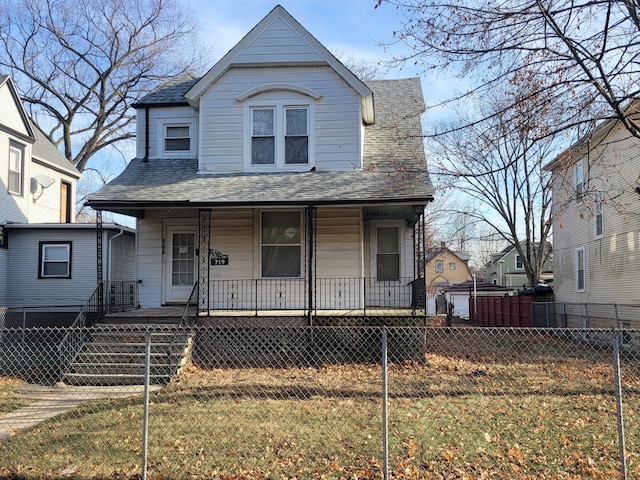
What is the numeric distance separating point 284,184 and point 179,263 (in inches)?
148

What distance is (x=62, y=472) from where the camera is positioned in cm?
577

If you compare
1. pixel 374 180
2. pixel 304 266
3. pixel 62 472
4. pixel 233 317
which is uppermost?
pixel 374 180

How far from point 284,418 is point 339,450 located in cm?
152

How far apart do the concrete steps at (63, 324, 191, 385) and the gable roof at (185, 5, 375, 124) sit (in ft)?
21.5

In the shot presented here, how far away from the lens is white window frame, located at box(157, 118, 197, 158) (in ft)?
50.2

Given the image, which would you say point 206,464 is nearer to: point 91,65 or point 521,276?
point 91,65

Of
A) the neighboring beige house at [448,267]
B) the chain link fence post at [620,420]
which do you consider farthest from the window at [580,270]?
the neighboring beige house at [448,267]

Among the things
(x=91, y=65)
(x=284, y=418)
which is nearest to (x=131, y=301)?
(x=284, y=418)

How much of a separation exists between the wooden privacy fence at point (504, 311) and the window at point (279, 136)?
13868 millimetres

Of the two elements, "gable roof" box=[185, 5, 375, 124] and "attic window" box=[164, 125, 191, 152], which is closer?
"gable roof" box=[185, 5, 375, 124]

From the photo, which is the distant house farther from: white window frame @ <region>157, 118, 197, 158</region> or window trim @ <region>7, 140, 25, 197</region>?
window trim @ <region>7, 140, 25, 197</region>

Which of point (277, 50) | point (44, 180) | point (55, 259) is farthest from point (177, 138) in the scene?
point (44, 180)

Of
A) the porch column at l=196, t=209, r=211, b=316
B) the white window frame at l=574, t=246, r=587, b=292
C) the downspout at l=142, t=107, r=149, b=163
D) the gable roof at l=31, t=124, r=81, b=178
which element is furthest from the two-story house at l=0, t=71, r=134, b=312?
the white window frame at l=574, t=246, r=587, b=292

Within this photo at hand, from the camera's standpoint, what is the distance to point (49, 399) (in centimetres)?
920
